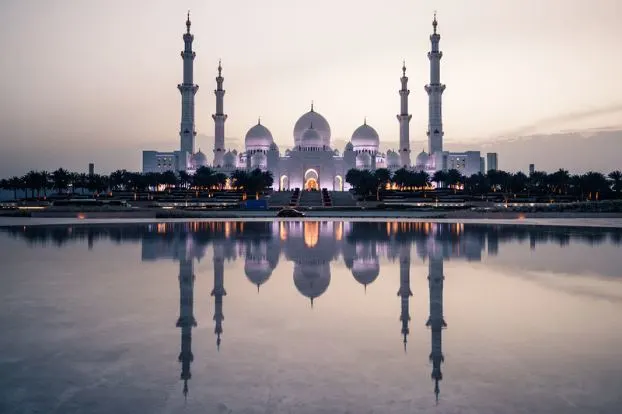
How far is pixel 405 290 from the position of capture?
997cm

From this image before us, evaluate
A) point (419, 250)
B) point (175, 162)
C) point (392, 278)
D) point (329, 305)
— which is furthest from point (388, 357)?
point (175, 162)

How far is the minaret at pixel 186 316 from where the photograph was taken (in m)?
5.81

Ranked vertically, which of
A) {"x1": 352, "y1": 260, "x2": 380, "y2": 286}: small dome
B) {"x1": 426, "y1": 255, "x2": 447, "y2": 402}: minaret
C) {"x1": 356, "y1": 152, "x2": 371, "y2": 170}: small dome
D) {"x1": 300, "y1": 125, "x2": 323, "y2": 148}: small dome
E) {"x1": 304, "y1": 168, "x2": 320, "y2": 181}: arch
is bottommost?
{"x1": 426, "y1": 255, "x2": 447, "y2": 402}: minaret

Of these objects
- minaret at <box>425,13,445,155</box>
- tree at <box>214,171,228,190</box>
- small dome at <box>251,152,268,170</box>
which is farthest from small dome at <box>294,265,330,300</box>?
small dome at <box>251,152,268,170</box>

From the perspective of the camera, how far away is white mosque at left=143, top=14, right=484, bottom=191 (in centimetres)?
8050

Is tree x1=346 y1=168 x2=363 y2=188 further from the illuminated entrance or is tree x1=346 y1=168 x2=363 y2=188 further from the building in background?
the building in background

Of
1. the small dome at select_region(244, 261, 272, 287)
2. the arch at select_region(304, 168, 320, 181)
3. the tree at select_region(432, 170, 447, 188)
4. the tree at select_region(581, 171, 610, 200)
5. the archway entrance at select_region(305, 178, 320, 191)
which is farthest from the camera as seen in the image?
the archway entrance at select_region(305, 178, 320, 191)

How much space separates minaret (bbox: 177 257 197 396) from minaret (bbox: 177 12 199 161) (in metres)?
61.5

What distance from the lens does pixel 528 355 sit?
20.3ft

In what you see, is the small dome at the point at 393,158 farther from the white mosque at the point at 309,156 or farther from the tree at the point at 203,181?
the tree at the point at 203,181

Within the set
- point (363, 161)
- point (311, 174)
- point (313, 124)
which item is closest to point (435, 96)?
point (363, 161)

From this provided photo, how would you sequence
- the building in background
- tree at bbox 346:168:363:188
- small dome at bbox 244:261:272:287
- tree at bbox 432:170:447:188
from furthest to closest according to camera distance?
the building in background
tree at bbox 432:170:447:188
tree at bbox 346:168:363:188
small dome at bbox 244:261:272:287

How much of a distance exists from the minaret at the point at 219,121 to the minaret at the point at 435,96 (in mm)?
26248

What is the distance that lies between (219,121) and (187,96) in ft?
31.4
